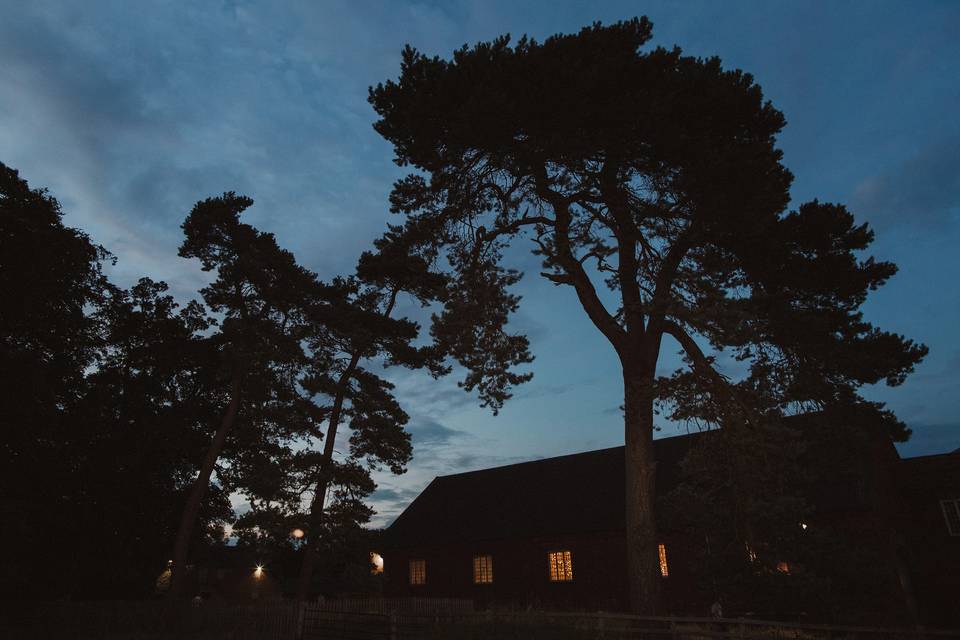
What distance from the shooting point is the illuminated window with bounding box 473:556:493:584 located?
112 feet

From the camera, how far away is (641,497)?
48.3 feet

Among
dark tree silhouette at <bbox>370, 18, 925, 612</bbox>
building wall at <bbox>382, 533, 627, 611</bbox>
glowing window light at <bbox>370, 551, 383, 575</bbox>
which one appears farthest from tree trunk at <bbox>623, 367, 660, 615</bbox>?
glowing window light at <bbox>370, 551, 383, 575</bbox>

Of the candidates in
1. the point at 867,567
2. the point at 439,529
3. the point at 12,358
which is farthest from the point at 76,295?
the point at 867,567

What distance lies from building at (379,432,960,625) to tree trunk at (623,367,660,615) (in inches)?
237

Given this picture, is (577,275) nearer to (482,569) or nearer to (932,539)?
(932,539)

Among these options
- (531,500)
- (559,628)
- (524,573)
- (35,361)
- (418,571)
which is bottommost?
(559,628)

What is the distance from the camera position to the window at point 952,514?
25.6m

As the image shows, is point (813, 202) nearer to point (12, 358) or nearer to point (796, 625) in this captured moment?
point (796, 625)

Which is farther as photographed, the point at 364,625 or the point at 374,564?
the point at 374,564

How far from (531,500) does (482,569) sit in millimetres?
4583

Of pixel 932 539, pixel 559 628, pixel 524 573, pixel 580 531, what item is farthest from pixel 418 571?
pixel 559 628

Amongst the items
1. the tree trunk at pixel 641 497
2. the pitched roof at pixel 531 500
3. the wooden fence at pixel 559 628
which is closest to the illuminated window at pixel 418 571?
the pitched roof at pixel 531 500

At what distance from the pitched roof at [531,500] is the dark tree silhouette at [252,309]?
43.5ft

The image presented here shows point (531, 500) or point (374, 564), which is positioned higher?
point (531, 500)
